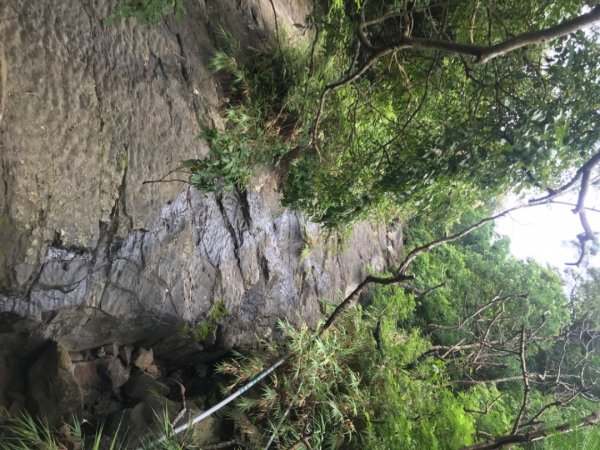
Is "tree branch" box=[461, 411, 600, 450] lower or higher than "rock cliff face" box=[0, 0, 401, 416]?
lower

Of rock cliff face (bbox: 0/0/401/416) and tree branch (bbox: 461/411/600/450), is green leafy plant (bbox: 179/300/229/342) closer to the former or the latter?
rock cliff face (bbox: 0/0/401/416)

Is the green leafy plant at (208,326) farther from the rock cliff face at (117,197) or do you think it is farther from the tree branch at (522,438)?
the tree branch at (522,438)

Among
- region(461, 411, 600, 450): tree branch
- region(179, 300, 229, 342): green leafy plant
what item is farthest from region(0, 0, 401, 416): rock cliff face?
region(461, 411, 600, 450): tree branch

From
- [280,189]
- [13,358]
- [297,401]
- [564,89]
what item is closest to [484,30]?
[564,89]

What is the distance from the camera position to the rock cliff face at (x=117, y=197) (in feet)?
7.39

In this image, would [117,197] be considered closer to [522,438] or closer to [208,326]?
[208,326]

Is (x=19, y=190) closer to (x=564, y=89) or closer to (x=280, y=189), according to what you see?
(x=280, y=189)

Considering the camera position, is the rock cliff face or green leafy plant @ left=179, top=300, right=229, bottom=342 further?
green leafy plant @ left=179, top=300, right=229, bottom=342

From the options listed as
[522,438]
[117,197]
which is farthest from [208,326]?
[522,438]

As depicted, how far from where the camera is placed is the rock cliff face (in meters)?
2.25

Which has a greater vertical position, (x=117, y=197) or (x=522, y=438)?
(x=117, y=197)

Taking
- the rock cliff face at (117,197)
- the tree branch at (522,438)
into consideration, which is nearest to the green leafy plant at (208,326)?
the rock cliff face at (117,197)

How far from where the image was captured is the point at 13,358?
8.47 ft

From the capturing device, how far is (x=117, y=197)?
2699mm
